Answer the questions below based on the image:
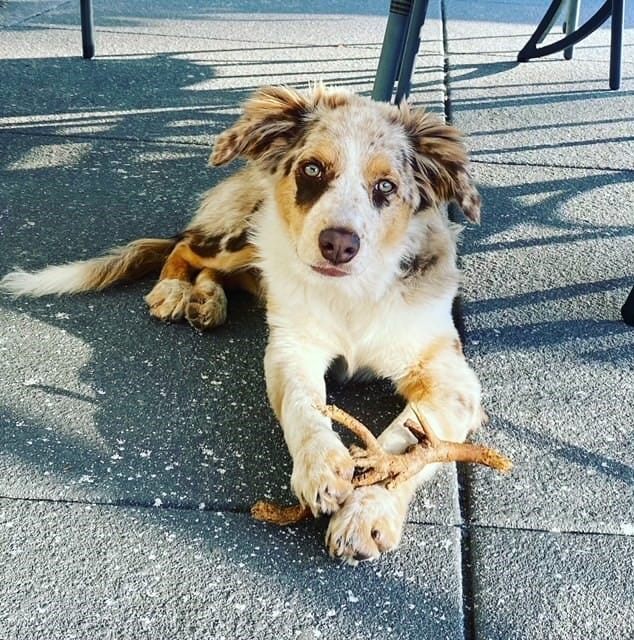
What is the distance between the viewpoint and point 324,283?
2.94 meters

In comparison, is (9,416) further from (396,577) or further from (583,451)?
(583,451)

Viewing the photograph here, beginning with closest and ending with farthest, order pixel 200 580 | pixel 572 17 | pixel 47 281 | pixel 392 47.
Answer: pixel 200 580 → pixel 47 281 → pixel 392 47 → pixel 572 17

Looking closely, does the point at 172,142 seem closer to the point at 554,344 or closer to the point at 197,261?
the point at 197,261

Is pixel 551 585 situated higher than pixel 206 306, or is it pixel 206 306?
pixel 206 306

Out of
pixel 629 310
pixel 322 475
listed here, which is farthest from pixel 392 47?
pixel 322 475

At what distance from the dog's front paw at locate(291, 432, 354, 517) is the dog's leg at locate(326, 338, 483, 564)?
34 mm

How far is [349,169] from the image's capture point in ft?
9.22

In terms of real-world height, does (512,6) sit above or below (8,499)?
above

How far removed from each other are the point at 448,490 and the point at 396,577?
396 mm

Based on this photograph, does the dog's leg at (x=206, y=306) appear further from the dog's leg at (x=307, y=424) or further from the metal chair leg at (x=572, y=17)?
the metal chair leg at (x=572, y=17)

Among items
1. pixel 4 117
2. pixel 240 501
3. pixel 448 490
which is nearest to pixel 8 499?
pixel 240 501

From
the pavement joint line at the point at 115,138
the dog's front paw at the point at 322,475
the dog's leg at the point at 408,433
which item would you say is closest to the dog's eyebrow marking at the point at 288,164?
the dog's leg at the point at 408,433

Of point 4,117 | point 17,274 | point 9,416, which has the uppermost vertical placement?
point 4,117

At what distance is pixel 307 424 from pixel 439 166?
1.05 meters
